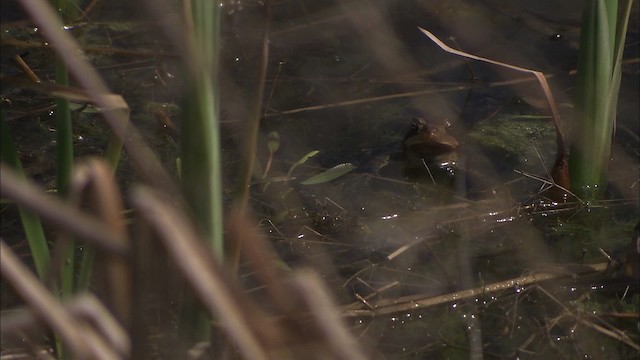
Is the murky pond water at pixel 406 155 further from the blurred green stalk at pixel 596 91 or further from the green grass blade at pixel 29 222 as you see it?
the green grass blade at pixel 29 222

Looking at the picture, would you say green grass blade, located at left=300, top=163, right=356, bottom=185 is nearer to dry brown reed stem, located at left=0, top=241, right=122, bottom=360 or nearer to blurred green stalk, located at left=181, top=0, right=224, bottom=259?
blurred green stalk, located at left=181, top=0, right=224, bottom=259

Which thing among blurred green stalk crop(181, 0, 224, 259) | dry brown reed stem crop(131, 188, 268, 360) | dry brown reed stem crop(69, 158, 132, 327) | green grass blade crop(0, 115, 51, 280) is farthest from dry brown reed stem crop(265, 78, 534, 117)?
dry brown reed stem crop(131, 188, 268, 360)

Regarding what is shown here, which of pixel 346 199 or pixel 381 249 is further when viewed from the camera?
pixel 346 199

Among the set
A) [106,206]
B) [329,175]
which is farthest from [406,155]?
[106,206]

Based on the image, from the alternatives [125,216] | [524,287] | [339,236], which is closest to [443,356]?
[524,287]

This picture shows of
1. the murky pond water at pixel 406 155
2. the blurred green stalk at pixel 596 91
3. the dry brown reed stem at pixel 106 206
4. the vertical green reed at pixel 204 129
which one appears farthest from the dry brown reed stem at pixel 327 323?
the blurred green stalk at pixel 596 91

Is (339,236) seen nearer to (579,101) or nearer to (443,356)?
(443,356)
